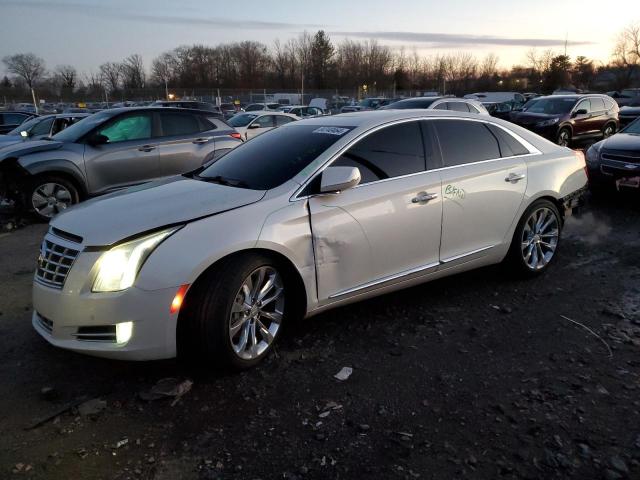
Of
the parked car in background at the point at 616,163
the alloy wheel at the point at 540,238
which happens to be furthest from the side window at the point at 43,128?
the parked car in background at the point at 616,163

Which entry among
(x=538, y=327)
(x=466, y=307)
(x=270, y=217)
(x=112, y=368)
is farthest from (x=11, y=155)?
(x=538, y=327)

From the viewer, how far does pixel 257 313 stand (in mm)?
3381

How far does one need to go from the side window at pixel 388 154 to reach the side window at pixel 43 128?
1158 centimetres

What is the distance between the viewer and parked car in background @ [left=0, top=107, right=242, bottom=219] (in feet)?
25.0

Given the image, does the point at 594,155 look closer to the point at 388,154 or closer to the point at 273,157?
the point at 388,154

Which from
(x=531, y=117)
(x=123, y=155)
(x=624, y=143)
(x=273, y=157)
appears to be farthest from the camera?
(x=531, y=117)

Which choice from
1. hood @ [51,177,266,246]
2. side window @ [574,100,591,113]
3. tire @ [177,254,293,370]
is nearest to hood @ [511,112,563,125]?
side window @ [574,100,591,113]

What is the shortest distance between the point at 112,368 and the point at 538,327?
314 centimetres

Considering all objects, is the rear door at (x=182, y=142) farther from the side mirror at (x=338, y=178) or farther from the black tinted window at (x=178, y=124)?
the side mirror at (x=338, y=178)

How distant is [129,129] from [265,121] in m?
7.68

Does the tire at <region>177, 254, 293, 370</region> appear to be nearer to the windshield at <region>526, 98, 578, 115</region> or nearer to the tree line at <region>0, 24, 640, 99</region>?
the windshield at <region>526, 98, 578, 115</region>

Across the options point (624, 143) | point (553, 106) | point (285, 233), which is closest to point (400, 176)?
point (285, 233)

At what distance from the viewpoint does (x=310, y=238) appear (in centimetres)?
345

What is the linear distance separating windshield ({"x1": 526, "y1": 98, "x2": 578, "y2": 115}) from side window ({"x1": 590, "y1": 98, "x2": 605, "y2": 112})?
2.78ft
